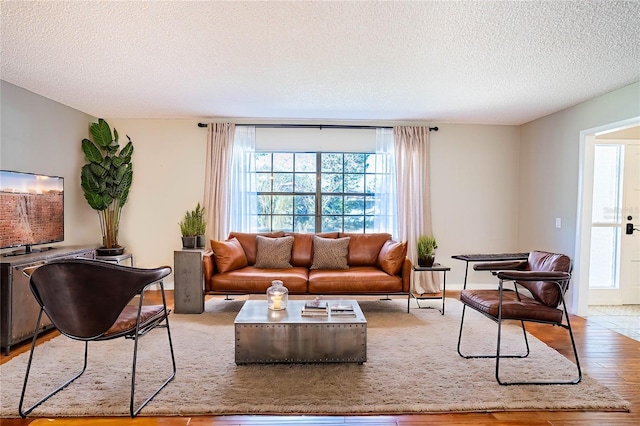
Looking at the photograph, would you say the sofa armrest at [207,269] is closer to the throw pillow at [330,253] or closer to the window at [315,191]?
the throw pillow at [330,253]

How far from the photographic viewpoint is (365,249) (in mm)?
4582

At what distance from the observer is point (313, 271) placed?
432 cm

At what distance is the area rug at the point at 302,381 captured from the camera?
2172mm

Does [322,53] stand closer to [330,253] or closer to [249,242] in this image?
[330,253]

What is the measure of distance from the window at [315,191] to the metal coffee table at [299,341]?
8.79 ft

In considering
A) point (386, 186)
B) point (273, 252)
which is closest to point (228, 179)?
point (273, 252)

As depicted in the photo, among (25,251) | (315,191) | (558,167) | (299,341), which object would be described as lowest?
(299,341)

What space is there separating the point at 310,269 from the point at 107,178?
2784 millimetres

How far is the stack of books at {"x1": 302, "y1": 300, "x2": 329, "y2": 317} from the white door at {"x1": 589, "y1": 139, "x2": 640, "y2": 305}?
3636 millimetres

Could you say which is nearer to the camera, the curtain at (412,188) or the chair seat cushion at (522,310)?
the chair seat cushion at (522,310)

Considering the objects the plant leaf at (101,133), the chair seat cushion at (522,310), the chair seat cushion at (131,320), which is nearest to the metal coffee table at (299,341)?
the chair seat cushion at (131,320)

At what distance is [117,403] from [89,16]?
231cm

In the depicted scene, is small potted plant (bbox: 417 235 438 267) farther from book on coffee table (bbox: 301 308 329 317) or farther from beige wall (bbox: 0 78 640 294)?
book on coffee table (bbox: 301 308 329 317)

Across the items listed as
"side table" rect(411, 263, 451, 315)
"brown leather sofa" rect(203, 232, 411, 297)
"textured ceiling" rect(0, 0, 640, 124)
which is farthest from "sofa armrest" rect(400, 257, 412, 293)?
"textured ceiling" rect(0, 0, 640, 124)
